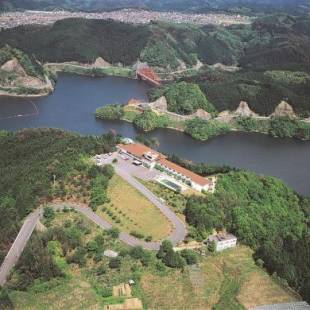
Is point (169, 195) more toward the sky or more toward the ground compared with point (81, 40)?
more toward the sky

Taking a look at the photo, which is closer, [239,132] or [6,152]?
[6,152]

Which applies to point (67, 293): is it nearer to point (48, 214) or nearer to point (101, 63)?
point (48, 214)

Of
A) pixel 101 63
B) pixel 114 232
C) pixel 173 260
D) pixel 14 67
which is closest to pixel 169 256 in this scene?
pixel 173 260

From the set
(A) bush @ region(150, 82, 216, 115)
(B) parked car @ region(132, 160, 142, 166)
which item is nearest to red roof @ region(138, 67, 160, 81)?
(A) bush @ region(150, 82, 216, 115)

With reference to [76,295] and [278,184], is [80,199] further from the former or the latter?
[278,184]

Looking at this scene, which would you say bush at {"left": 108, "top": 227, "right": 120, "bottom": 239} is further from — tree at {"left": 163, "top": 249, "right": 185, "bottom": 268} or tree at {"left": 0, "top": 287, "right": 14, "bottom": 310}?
tree at {"left": 0, "top": 287, "right": 14, "bottom": 310}

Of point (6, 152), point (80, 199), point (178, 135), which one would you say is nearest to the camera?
point (80, 199)

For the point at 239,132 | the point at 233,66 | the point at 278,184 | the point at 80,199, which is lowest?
the point at 233,66

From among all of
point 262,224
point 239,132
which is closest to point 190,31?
point 239,132
